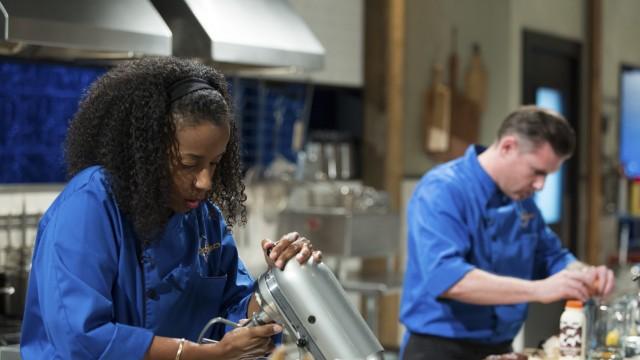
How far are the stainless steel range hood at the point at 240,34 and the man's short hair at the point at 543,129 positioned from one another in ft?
2.65

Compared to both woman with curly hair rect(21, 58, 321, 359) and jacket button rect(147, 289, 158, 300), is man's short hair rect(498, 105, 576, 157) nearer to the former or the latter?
woman with curly hair rect(21, 58, 321, 359)

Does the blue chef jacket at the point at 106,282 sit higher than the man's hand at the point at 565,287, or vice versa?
the blue chef jacket at the point at 106,282

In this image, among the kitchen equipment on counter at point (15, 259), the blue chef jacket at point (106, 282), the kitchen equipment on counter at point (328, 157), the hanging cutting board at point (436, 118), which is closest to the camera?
the blue chef jacket at point (106, 282)

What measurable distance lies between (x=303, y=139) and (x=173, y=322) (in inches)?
110

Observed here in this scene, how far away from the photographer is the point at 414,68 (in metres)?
5.29

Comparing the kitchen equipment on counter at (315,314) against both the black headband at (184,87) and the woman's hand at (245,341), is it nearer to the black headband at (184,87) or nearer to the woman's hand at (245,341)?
the woman's hand at (245,341)

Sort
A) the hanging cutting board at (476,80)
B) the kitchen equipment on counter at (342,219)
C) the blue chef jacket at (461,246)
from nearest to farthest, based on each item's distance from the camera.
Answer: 1. the blue chef jacket at (461,246)
2. the kitchen equipment on counter at (342,219)
3. the hanging cutting board at (476,80)

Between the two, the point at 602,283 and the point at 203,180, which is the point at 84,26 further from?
the point at 602,283

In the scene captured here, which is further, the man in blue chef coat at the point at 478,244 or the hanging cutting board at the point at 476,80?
the hanging cutting board at the point at 476,80

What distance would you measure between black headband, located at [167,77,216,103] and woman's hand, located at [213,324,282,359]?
0.41m

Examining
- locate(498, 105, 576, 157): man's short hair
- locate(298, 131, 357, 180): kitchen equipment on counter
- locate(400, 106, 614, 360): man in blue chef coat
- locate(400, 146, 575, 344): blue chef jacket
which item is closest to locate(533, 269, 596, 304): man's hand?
locate(400, 106, 614, 360): man in blue chef coat

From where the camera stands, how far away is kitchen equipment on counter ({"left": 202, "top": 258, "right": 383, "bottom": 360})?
1.67 metres

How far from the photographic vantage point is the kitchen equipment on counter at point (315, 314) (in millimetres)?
1674

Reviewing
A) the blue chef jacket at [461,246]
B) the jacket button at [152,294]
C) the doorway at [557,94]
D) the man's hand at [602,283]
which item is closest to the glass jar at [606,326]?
the man's hand at [602,283]
